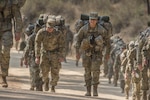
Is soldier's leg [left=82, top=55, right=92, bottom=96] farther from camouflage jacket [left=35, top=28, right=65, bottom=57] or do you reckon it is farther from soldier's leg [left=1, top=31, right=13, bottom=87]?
soldier's leg [left=1, top=31, right=13, bottom=87]

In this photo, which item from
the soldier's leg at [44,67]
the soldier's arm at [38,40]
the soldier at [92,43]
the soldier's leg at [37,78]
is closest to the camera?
the soldier at [92,43]

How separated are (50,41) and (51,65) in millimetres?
692

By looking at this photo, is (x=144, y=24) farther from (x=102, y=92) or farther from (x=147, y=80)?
(x=147, y=80)

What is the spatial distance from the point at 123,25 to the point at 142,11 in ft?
9.32

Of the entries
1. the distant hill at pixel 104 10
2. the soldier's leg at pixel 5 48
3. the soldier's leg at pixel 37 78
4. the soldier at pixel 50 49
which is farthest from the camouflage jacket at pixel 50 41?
the distant hill at pixel 104 10

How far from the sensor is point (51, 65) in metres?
14.5

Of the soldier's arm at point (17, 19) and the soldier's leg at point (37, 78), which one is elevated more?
the soldier's arm at point (17, 19)

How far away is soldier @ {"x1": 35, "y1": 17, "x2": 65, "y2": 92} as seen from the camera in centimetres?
1402

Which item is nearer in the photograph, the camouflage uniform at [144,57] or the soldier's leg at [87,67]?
the camouflage uniform at [144,57]

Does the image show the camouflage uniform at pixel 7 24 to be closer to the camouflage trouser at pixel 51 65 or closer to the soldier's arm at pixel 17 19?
the soldier's arm at pixel 17 19

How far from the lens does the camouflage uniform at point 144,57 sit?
1354 centimetres

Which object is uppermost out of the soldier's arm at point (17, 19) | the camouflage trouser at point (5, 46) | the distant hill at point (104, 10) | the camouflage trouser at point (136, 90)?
the distant hill at point (104, 10)

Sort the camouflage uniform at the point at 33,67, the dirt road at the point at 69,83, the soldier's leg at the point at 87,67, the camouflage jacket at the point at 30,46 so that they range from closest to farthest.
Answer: the soldier's leg at the point at 87,67 < the camouflage uniform at the point at 33,67 < the camouflage jacket at the point at 30,46 < the dirt road at the point at 69,83

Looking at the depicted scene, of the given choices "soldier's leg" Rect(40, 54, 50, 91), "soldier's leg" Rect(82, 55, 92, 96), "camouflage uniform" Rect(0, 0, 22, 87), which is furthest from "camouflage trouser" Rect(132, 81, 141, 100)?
"camouflage uniform" Rect(0, 0, 22, 87)
